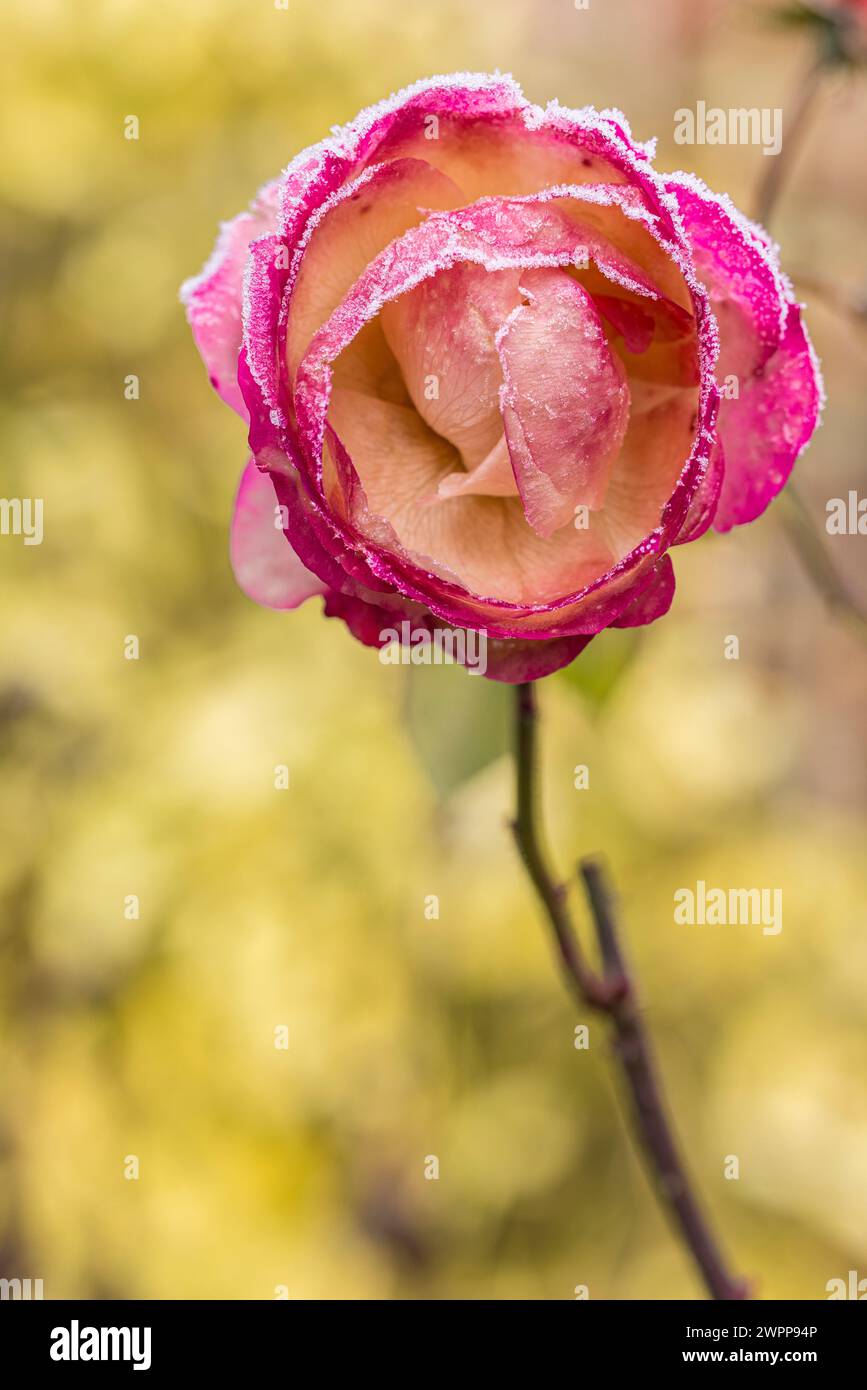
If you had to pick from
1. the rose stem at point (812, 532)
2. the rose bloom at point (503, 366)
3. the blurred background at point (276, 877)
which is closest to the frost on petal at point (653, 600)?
the rose bloom at point (503, 366)

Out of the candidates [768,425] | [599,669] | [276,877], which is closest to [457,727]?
[599,669]

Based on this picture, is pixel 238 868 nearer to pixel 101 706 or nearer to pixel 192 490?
pixel 101 706

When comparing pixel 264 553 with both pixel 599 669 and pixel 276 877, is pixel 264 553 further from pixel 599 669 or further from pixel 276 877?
pixel 276 877

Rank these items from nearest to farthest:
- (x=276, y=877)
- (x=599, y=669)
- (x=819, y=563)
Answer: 1. (x=599, y=669)
2. (x=819, y=563)
3. (x=276, y=877)

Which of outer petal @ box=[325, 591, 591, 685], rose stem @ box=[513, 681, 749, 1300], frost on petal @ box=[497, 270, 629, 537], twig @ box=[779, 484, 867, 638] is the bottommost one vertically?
rose stem @ box=[513, 681, 749, 1300]

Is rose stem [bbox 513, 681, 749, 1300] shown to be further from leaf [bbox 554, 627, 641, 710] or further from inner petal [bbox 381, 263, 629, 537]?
inner petal [bbox 381, 263, 629, 537]

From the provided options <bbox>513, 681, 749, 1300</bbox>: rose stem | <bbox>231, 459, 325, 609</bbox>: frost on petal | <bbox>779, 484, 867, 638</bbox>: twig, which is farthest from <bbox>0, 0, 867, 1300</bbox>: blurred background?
<bbox>231, 459, 325, 609</bbox>: frost on petal
